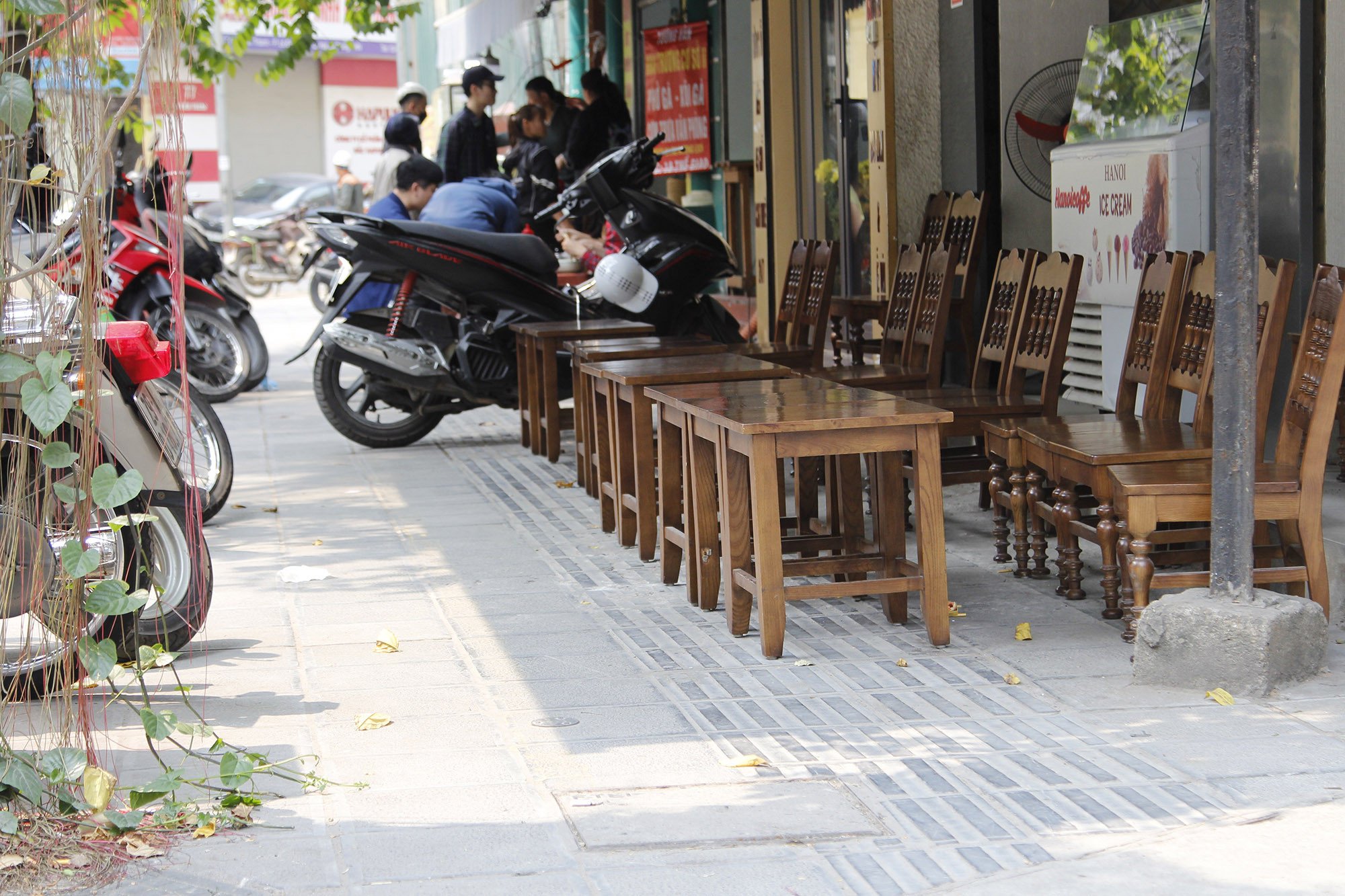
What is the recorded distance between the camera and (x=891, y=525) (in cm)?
491

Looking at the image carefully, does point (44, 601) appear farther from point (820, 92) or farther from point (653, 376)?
point (820, 92)

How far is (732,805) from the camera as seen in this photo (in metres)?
3.42

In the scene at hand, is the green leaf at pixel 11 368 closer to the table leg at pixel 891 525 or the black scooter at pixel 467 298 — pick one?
the table leg at pixel 891 525

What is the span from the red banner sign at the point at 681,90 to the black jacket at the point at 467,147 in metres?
1.80

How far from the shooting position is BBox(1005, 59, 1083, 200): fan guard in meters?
7.89

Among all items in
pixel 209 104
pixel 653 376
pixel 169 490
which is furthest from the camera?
pixel 209 104

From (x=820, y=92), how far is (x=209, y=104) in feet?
96.4

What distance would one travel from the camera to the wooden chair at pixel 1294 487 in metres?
4.30

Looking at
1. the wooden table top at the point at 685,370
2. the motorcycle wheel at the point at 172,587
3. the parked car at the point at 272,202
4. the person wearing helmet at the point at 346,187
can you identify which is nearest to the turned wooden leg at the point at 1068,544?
the wooden table top at the point at 685,370

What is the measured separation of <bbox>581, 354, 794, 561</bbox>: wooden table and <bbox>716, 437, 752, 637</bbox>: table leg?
3.28 feet

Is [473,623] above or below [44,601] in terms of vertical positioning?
below

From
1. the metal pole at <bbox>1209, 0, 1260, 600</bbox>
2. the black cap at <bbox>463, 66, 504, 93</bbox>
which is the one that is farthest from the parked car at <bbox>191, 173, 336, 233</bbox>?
the metal pole at <bbox>1209, 0, 1260, 600</bbox>

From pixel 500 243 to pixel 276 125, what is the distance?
1268 inches

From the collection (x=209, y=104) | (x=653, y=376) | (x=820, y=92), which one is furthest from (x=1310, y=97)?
(x=209, y=104)
